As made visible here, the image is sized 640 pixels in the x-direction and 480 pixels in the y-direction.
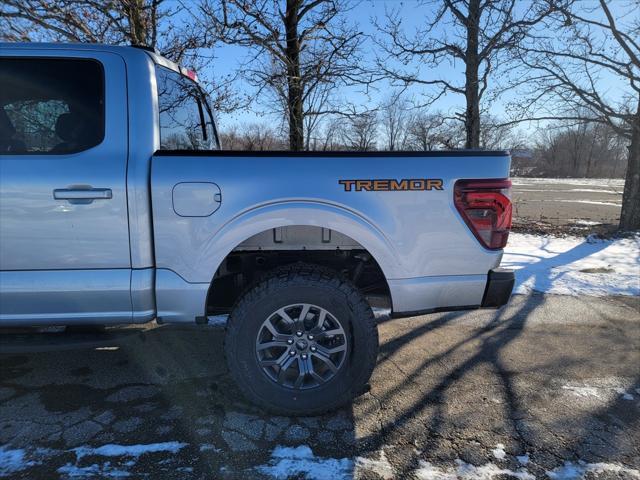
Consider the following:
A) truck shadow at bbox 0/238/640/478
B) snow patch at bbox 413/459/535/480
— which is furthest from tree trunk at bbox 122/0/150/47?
snow patch at bbox 413/459/535/480

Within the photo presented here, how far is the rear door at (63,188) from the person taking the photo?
8.02ft

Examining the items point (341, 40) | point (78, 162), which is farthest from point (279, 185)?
point (341, 40)

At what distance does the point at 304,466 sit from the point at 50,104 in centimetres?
272

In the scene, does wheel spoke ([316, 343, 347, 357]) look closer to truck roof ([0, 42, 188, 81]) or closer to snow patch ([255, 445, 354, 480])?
snow patch ([255, 445, 354, 480])

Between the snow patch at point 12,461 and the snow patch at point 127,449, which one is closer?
the snow patch at point 12,461

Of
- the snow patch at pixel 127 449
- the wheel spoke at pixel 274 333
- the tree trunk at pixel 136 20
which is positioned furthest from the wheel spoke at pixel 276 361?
the tree trunk at pixel 136 20

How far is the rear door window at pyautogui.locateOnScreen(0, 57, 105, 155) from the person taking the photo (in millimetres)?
2547

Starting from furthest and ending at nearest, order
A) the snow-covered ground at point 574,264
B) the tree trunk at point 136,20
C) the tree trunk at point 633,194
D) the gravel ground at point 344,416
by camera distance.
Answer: the tree trunk at point 633,194, the tree trunk at point 136,20, the snow-covered ground at point 574,264, the gravel ground at point 344,416

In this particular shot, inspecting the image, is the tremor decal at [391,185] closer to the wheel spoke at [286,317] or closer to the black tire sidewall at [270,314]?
the black tire sidewall at [270,314]

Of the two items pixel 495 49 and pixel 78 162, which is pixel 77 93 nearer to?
pixel 78 162

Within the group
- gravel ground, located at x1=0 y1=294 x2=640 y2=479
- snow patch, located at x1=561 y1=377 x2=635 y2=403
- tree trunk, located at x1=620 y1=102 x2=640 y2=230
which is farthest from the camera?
tree trunk, located at x1=620 y1=102 x2=640 y2=230

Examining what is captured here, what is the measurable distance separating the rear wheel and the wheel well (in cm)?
20

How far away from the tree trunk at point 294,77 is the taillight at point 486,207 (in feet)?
21.6

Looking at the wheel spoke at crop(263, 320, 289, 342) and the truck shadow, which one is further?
the wheel spoke at crop(263, 320, 289, 342)
